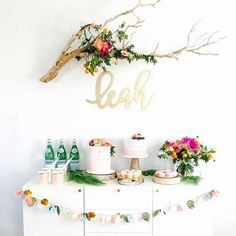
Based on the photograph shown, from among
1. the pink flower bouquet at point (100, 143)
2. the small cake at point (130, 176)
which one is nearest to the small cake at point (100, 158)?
the pink flower bouquet at point (100, 143)

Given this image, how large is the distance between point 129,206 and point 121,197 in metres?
0.08

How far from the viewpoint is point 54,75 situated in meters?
2.58

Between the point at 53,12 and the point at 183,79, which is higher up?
the point at 53,12

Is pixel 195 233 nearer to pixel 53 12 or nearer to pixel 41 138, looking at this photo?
pixel 41 138

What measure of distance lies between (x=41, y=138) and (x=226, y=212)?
148 cm

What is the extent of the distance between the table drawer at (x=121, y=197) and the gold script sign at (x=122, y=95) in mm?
643

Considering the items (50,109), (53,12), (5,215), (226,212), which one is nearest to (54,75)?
(50,109)

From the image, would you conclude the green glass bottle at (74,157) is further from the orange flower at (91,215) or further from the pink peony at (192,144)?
the pink peony at (192,144)

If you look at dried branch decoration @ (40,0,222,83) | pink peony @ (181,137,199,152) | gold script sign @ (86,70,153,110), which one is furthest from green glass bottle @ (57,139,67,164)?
pink peony @ (181,137,199,152)

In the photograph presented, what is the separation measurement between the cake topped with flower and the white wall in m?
0.19

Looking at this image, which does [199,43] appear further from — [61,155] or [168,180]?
[61,155]

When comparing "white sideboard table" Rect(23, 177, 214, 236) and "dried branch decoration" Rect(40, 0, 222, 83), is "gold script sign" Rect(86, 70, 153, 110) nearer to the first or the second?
"dried branch decoration" Rect(40, 0, 222, 83)

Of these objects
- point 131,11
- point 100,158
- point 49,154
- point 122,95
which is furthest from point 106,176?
point 131,11

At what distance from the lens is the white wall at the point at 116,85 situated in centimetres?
262
